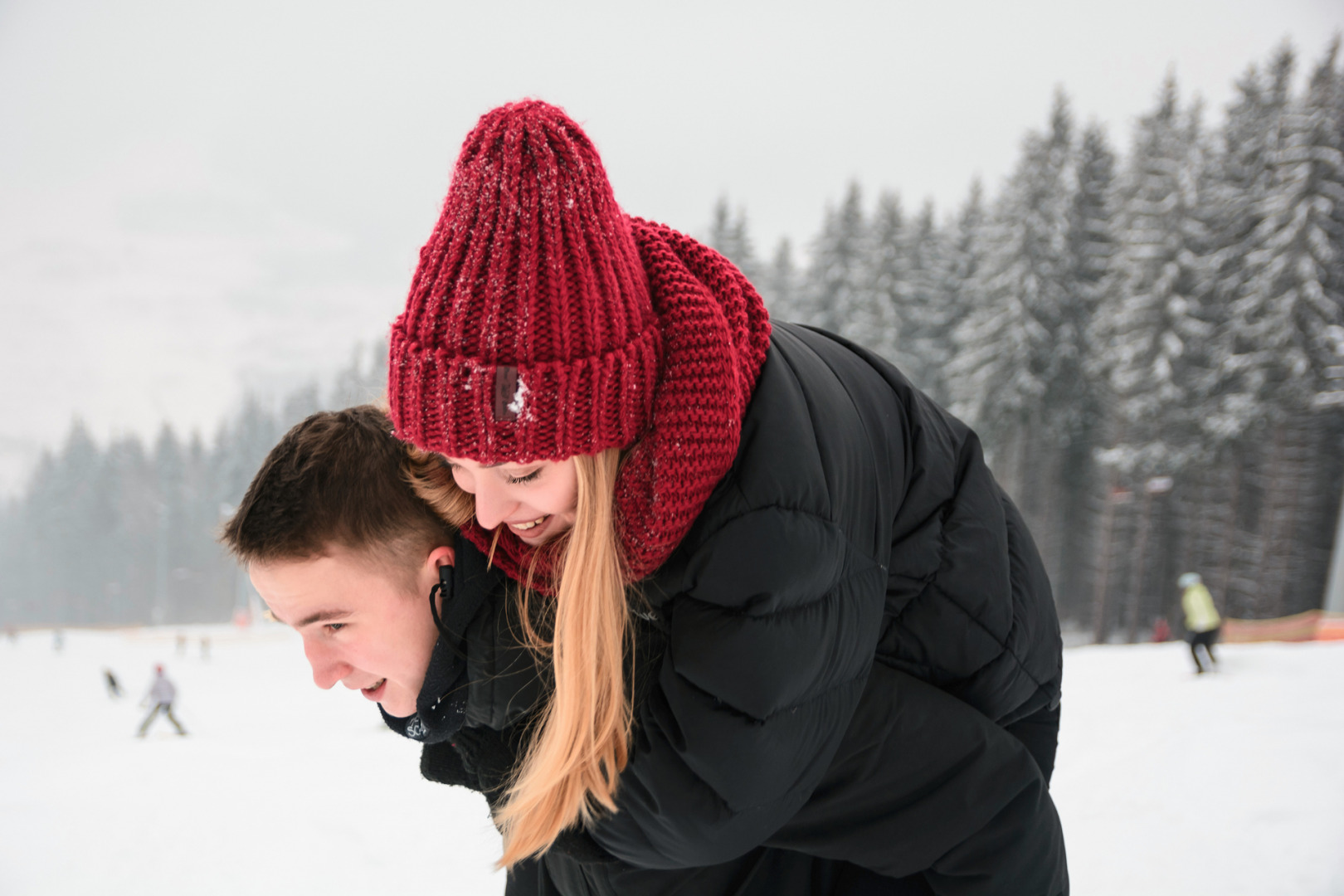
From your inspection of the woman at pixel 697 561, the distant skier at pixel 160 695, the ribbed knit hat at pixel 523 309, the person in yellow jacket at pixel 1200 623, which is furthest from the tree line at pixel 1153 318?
the ribbed knit hat at pixel 523 309

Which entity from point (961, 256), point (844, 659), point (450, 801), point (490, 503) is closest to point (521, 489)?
point (490, 503)

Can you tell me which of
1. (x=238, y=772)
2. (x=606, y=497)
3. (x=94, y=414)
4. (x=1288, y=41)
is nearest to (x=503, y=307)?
(x=606, y=497)

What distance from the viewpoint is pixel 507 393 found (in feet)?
3.24

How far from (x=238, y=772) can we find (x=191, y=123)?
14335 millimetres

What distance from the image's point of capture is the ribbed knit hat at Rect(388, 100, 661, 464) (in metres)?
0.97

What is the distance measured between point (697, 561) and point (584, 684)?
0.29m

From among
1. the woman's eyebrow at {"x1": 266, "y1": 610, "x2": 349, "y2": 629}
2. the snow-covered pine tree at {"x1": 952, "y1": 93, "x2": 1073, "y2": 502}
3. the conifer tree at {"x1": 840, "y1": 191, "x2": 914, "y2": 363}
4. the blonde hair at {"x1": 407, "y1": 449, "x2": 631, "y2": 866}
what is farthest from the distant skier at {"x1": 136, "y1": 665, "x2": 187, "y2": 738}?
the snow-covered pine tree at {"x1": 952, "y1": 93, "x2": 1073, "y2": 502}

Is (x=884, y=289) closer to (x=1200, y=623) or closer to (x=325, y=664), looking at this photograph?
(x=1200, y=623)

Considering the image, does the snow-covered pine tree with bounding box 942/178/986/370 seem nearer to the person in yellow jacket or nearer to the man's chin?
the person in yellow jacket

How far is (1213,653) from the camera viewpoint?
7.16 meters

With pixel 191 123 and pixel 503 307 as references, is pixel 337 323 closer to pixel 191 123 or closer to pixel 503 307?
pixel 191 123

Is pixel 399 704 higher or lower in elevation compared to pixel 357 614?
lower

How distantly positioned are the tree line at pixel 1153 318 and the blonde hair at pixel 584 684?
12736mm

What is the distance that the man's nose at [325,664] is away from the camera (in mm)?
1338
